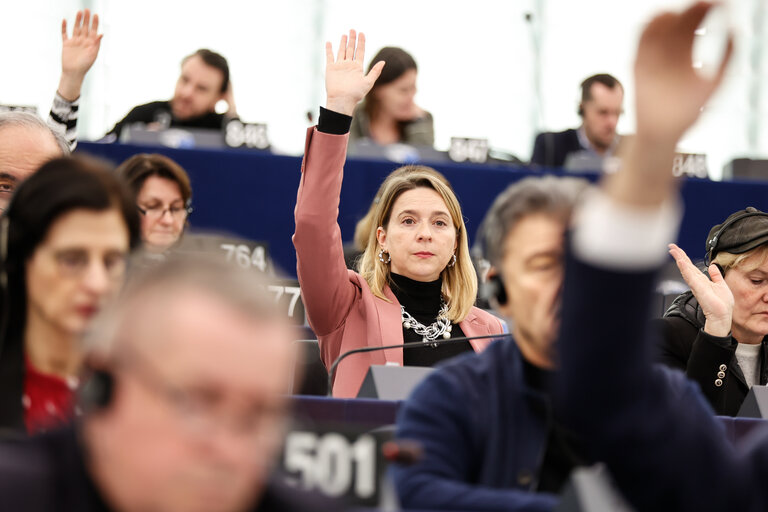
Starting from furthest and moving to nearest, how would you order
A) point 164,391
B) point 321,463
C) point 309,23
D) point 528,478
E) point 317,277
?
1. point 309,23
2. point 317,277
3. point 321,463
4. point 528,478
5. point 164,391

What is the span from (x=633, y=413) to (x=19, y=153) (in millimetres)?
1953

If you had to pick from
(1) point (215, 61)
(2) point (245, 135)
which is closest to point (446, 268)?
(2) point (245, 135)

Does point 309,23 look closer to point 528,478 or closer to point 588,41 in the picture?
point 588,41

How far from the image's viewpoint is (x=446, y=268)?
3168 mm

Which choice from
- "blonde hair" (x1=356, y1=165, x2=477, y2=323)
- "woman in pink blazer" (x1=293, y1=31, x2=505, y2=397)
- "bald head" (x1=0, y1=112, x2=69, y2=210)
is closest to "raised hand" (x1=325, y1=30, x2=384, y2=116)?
"woman in pink blazer" (x1=293, y1=31, x2=505, y2=397)

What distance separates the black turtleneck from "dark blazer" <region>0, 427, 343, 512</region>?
193 cm

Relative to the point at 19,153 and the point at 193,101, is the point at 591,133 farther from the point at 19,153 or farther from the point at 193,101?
the point at 19,153

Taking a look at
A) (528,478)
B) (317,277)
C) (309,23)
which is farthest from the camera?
(309,23)

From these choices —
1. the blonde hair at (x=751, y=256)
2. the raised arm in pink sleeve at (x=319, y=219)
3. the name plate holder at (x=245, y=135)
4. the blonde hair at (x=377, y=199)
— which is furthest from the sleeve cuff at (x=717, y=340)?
the name plate holder at (x=245, y=135)

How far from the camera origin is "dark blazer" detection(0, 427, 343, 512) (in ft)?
3.13

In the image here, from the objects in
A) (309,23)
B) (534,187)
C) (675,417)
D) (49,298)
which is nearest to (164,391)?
(675,417)

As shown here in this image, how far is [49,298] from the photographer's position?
5.08 ft

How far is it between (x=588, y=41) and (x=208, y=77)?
473 centimetres

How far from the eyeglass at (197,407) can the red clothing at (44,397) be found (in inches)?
27.4
